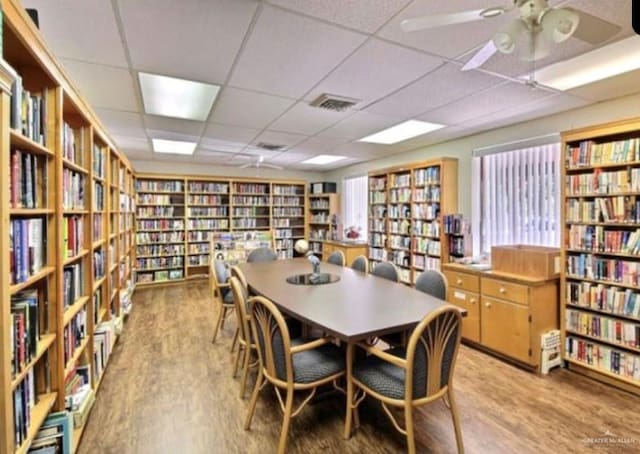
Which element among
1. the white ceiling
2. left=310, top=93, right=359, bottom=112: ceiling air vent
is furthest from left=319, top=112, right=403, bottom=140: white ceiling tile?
left=310, top=93, right=359, bottom=112: ceiling air vent

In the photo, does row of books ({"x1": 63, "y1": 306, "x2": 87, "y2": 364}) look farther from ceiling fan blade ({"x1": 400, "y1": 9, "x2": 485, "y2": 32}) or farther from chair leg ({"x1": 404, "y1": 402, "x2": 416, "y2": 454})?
ceiling fan blade ({"x1": 400, "y1": 9, "x2": 485, "y2": 32})

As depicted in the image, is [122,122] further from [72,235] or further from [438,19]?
[438,19]

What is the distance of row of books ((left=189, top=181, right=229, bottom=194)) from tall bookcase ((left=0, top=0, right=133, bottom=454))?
433 cm

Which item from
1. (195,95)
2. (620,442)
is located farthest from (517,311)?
(195,95)

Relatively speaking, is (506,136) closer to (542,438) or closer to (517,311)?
(517,311)

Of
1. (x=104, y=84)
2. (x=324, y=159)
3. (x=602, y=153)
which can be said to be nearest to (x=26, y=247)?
(x=104, y=84)

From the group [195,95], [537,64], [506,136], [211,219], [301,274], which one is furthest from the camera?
[211,219]

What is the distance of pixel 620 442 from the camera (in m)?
1.97

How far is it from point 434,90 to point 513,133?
5.36 feet

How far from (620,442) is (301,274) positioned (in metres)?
2.50

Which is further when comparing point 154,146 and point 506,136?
point 154,146

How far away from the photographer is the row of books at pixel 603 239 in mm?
2547

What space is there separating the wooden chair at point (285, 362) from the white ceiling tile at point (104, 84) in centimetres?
195

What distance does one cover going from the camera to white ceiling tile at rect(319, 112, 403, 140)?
3430 millimetres
